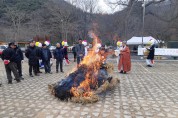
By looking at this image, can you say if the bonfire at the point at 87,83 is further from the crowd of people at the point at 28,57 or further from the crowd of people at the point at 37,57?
the crowd of people at the point at 28,57

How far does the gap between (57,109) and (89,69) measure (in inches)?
93.4

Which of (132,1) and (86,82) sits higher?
(132,1)

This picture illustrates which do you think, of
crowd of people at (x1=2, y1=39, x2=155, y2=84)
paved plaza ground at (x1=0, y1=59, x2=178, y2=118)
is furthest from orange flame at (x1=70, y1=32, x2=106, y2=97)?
crowd of people at (x1=2, y1=39, x2=155, y2=84)

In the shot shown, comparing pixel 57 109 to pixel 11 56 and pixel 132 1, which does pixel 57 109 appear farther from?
pixel 132 1

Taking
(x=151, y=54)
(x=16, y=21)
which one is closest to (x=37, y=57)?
(x=151, y=54)

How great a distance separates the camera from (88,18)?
140ft

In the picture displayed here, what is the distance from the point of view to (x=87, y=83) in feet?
25.2

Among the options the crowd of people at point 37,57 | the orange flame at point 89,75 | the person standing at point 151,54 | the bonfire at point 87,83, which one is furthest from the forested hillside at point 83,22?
the bonfire at point 87,83

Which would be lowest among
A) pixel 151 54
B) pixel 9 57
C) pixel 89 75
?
pixel 89 75

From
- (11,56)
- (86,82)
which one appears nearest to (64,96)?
(86,82)

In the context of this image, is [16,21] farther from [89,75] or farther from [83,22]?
[89,75]

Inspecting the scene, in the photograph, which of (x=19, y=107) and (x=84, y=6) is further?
(x=84, y=6)

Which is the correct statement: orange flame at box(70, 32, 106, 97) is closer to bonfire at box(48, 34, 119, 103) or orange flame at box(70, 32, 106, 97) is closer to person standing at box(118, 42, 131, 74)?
bonfire at box(48, 34, 119, 103)

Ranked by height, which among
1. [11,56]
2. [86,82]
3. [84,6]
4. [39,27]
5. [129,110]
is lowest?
[129,110]
